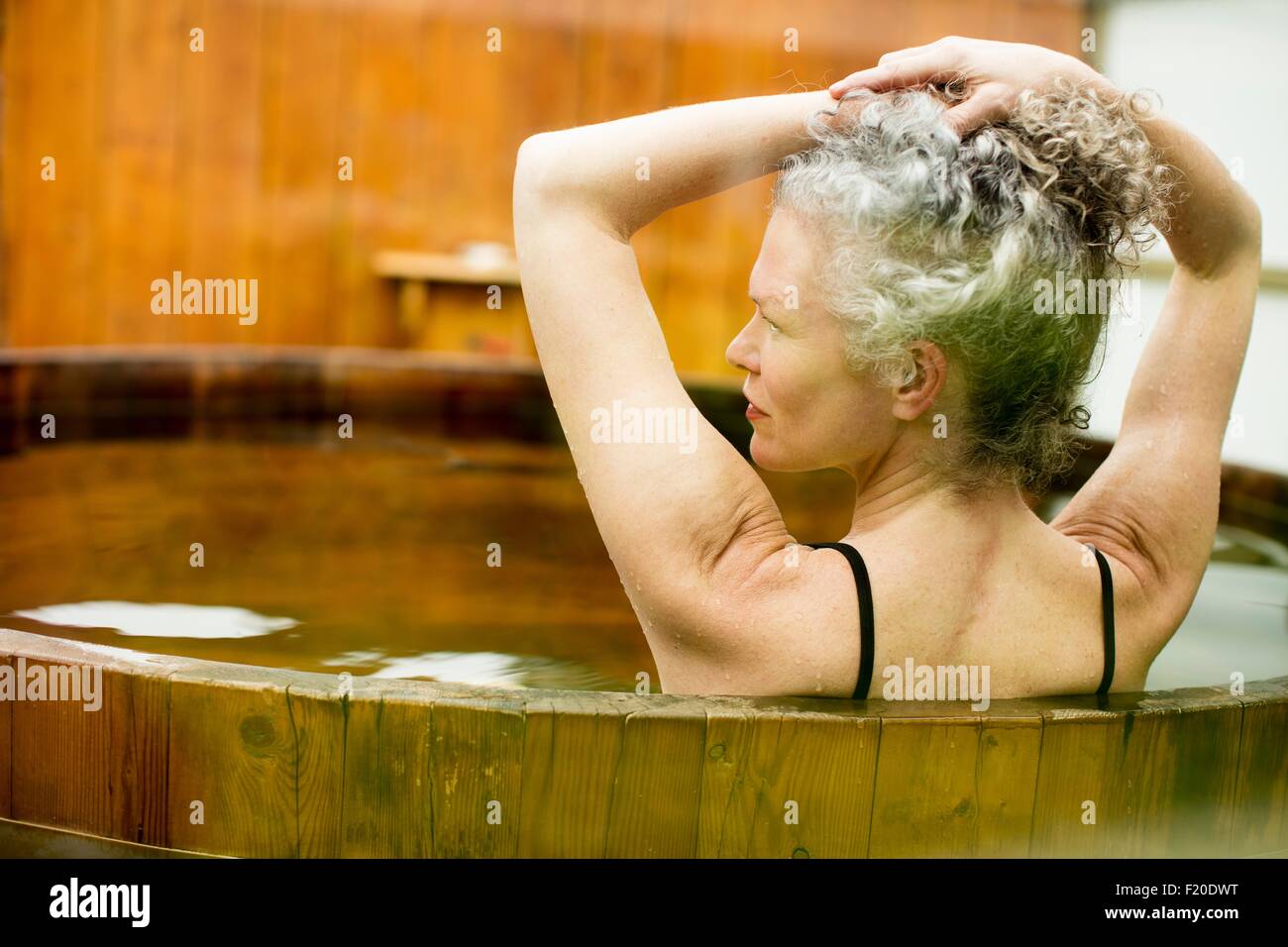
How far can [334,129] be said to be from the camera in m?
5.73

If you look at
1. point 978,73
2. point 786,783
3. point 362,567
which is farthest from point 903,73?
point 362,567

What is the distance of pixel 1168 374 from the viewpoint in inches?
54.9

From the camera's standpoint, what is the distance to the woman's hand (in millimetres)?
1116

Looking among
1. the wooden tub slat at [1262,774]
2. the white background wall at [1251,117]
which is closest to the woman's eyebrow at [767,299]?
the wooden tub slat at [1262,774]

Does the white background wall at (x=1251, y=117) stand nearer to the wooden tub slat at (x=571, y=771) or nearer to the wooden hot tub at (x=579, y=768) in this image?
the wooden hot tub at (x=579, y=768)

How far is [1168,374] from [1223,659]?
0.50 metres

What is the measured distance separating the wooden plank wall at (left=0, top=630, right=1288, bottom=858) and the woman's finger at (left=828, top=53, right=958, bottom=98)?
0.53 meters

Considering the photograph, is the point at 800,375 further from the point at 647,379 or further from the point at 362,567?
the point at 362,567

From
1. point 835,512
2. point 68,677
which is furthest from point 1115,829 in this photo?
point 835,512
